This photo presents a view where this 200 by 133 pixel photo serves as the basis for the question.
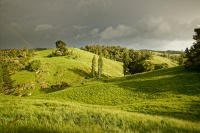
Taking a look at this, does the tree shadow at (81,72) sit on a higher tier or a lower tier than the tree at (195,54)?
lower

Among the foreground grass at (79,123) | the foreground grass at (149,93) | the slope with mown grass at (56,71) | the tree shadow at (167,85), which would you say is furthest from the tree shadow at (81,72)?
the foreground grass at (79,123)

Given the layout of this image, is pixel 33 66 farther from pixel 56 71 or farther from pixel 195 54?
pixel 195 54

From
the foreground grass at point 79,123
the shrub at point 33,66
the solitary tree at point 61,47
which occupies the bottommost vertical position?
the foreground grass at point 79,123

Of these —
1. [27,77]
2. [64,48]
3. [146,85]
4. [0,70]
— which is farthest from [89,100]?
[64,48]

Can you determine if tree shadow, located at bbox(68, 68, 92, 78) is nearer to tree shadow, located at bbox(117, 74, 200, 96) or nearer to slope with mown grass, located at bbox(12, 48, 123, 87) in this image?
slope with mown grass, located at bbox(12, 48, 123, 87)

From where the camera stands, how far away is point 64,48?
135750 millimetres

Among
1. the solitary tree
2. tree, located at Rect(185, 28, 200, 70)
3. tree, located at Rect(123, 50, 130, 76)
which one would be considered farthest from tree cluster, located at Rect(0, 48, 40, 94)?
tree, located at Rect(185, 28, 200, 70)

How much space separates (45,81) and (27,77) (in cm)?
790

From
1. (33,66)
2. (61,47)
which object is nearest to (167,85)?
(33,66)

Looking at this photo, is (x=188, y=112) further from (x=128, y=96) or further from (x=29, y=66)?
(x=29, y=66)

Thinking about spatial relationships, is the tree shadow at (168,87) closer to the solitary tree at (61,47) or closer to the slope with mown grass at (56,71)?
the slope with mown grass at (56,71)

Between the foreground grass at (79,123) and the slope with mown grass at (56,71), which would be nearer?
the foreground grass at (79,123)

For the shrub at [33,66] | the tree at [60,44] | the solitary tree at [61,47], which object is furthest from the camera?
the tree at [60,44]

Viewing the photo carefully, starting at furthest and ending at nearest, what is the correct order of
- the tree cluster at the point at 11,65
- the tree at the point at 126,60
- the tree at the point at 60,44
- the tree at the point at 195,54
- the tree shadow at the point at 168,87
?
the tree at the point at 60,44 → the tree at the point at 126,60 → the tree cluster at the point at 11,65 → the tree at the point at 195,54 → the tree shadow at the point at 168,87
